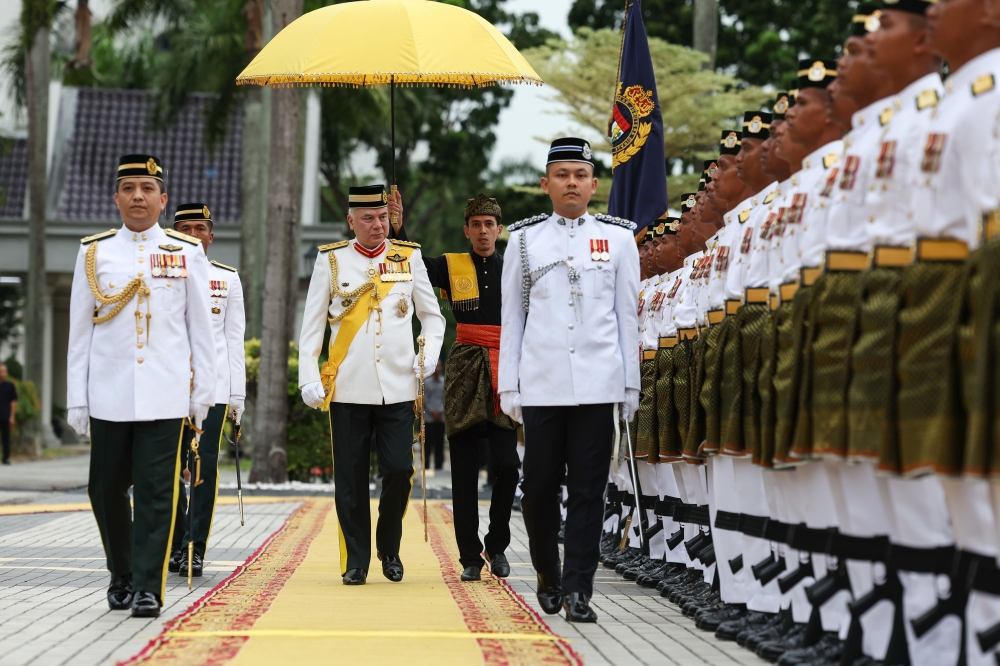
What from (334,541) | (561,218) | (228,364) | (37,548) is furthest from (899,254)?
(37,548)

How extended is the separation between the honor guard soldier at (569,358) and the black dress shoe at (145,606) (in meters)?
1.82

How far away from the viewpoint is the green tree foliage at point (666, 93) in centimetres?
2538

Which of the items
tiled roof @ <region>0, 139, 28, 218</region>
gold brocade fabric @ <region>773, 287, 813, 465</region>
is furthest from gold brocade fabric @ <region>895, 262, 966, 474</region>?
tiled roof @ <region>0, 139, 28, 218</region>

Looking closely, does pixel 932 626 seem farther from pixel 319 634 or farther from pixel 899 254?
pixel 319 634

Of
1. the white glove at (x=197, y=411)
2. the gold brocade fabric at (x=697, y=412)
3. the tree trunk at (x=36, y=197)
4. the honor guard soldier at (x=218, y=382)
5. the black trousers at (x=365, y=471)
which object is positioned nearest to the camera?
the gold brocade fabric at (x=697, y=412)

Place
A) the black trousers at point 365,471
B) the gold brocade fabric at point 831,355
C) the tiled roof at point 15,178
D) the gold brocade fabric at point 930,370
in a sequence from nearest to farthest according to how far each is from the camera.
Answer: the gold brocade fabric at point 930,370, the gold brocade fabric at point 831,355, the black trousers at point 365,471, the tiled roof at point 15,178

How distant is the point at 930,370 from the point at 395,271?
438 centimetres

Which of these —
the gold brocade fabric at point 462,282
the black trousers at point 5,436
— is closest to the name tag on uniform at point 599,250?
the gold brocade fabric at point 462,282

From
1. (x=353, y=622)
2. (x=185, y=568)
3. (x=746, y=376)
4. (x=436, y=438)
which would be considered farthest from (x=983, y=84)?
(x=436, y=438)

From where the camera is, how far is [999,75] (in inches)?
174

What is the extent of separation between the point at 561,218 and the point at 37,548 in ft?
17.7

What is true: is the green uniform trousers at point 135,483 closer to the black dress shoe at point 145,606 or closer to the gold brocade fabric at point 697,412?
the black dress shoe at point 145,606

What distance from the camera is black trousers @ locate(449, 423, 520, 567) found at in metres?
8.59

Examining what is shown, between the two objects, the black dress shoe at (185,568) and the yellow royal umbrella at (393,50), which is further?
the yellow royal umbrella at (393,50)
